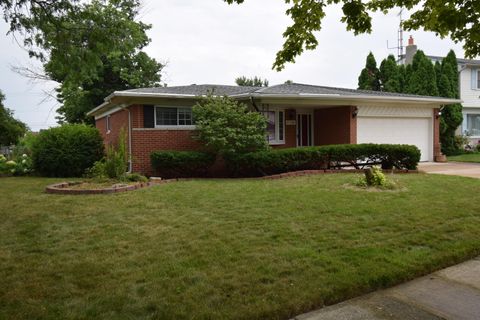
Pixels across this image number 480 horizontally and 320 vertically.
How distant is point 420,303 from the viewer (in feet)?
11.9

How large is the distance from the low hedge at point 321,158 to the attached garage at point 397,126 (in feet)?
11.4

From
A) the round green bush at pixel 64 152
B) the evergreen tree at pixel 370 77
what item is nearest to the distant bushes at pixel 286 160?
the round green bush at pixel 64 152

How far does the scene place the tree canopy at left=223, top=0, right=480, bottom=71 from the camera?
5.52 metres

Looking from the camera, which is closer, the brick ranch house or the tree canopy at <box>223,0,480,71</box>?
the tree canopy at <box>223,0,480,71</box>

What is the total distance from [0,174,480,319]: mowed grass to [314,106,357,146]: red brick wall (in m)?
8.21

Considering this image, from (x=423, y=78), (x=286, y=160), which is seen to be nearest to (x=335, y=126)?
(x=286, y=160)

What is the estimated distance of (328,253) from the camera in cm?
476

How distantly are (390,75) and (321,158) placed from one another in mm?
15258

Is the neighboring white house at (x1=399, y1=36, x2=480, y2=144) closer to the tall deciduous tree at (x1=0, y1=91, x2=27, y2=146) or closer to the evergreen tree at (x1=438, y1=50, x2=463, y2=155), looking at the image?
the evergreen tree at (x1=438, y1=50, x2=463, y2=155)

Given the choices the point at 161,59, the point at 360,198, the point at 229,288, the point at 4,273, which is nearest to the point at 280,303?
the point at 229,288

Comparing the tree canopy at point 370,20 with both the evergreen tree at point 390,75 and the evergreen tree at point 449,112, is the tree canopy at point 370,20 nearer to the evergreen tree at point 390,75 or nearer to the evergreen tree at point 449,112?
the evergreen tree at point 449,112

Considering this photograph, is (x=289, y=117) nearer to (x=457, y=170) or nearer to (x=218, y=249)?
(x=457, y=170)

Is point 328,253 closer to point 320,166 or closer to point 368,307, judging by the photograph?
point 368,307

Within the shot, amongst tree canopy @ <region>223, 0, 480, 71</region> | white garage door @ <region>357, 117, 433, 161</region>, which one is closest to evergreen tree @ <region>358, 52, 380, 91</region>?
white garage door @ <region>357, 117, 433, 161</region>
